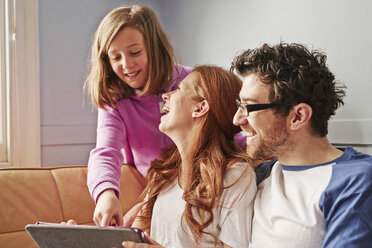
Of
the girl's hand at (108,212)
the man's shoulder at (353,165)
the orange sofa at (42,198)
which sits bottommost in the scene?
the orange sofa at (42,198)

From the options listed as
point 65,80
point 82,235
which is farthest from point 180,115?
point 65,80

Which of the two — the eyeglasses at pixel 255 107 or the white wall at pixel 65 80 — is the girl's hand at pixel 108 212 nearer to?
the eyeglasses at pixel 255 107

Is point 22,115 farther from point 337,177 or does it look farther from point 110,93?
point 337,177

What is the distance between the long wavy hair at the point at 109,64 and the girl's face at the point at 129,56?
2 centimetres

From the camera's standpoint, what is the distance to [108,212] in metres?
1.52

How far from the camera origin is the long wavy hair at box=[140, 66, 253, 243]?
4.87 ft

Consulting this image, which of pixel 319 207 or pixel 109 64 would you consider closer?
pixel 319 207

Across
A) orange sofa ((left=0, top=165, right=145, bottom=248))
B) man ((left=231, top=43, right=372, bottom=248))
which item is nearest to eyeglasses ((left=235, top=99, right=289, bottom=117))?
man ((left=231, top=43, right=372, bottom=248))

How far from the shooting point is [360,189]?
1.13 meters

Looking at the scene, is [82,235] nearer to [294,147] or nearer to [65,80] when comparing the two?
[294,147]

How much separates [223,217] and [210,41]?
5.09 feet

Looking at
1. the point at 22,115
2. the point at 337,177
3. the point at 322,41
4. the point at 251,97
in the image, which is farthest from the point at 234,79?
the point at 22,115

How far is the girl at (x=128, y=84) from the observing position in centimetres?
190

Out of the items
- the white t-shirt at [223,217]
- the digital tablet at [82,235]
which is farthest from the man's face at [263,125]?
the digital tablet at [82,235]
